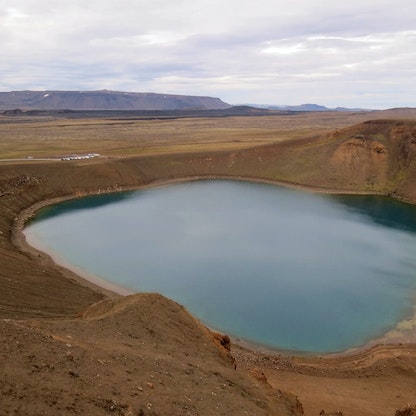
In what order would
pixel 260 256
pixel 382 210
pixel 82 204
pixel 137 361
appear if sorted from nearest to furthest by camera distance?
1. pixel 137 361
2. pixel 260 256
3. pixel 82 204
4. pixel 382 210

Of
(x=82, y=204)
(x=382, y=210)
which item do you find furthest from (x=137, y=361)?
(x=382, y=210)

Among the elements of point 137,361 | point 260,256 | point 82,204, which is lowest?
point 260,256

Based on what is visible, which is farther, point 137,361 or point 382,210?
point 382,210

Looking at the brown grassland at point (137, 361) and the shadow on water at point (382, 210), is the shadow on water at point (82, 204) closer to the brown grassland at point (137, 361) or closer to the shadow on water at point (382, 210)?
the brown grassland at point (137, 361)

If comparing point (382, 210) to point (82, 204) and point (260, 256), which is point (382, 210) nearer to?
point (260, 256)

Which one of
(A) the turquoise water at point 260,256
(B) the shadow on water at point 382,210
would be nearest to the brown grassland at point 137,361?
(A) the turquoise water at point 260,256

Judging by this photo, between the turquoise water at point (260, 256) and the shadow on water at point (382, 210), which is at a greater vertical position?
the shadow on water at point (382, 210)
